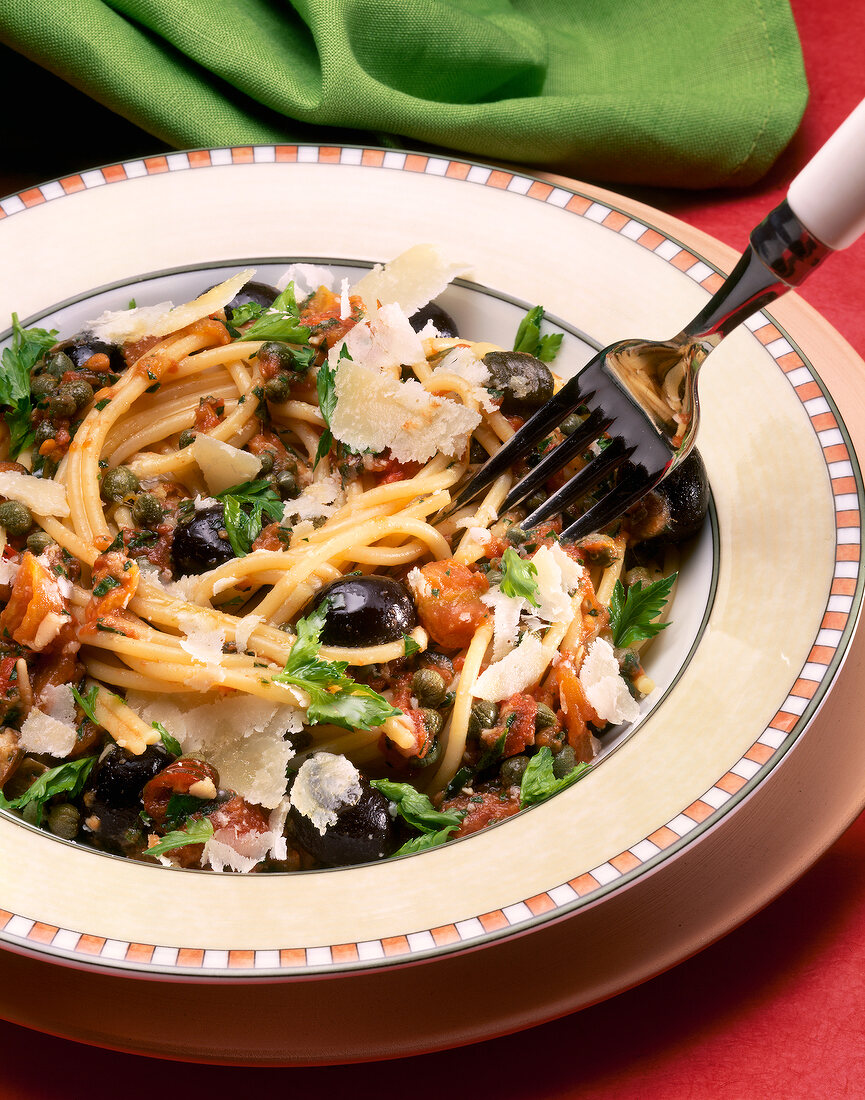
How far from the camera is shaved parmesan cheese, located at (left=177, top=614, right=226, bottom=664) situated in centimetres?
488

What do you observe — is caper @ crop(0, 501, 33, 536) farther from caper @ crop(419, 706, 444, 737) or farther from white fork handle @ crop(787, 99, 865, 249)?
white fork handle @ crop(787, 99, 865, 249)

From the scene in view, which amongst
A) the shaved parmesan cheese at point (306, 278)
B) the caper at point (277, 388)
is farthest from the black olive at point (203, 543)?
the shaved parmesan cheese at point (306, 278)

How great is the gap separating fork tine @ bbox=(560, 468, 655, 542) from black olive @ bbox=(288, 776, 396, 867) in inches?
64.1

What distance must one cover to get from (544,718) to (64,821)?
2.06 meters

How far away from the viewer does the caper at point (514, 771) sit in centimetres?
489

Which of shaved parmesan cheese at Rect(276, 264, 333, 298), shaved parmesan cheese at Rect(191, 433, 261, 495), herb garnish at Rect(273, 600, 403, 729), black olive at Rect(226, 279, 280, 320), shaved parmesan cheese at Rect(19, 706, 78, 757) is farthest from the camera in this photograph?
shaved parmesan cheese at Rect(276, 264, 333, 298)

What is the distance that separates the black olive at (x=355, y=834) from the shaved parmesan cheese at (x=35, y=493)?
1.92 metres

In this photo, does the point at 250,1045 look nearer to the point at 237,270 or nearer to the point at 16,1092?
the point at 16,1092

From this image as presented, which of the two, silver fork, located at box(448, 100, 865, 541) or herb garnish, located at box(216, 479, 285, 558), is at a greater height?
silver fork, located at box(448, 100, 865, 541)

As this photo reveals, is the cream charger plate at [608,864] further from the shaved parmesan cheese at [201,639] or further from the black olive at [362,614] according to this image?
the black olive at [362,614]

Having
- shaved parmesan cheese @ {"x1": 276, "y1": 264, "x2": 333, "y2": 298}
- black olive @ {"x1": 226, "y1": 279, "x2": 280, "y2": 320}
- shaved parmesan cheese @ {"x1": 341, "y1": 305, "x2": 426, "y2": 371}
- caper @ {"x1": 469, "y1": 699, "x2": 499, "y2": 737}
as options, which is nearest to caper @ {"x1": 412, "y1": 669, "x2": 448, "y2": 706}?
caper @ {"x1": 469, "y1": 699, "x2": 499, "y2": 737}

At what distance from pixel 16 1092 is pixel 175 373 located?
3.40 meters

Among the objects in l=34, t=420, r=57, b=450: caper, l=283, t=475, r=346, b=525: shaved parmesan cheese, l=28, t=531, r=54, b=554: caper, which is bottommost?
l=28, t=531, r=54, b=554: caper

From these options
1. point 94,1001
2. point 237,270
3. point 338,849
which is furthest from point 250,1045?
point 237,270
